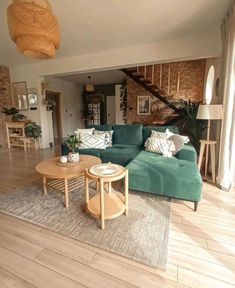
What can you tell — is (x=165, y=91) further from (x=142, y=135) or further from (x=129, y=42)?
(x=142, y=135)

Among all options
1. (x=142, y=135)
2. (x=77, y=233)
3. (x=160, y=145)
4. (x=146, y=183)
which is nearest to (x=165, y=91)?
(x=142, y=135)

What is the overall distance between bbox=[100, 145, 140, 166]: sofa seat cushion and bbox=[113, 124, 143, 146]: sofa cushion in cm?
26

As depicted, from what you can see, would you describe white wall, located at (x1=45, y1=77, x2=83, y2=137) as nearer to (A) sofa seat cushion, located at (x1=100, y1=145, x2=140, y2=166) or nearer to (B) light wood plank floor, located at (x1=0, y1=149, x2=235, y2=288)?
(A) sofa seat cushion, located at (x1=100, y1=145, x2=140, y2=166)

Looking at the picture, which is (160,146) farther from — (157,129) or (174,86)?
(174,86)

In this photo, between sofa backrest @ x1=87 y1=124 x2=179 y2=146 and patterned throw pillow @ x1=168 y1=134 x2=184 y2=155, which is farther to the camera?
sofa backrest @ x1=87 y1=124 x2=179 y2=146

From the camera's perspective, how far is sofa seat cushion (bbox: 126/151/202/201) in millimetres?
1979

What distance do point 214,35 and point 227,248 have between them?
11.7 ft

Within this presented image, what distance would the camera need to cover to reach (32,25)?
5.22 ft

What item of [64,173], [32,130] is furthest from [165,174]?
[32,130]

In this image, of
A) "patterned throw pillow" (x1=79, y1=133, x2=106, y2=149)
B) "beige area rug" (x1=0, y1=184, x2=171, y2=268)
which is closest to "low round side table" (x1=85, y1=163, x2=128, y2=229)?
"beige area rug" (x1=0, y1=184, x2=171, y2=268)

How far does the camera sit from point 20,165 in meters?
3.85

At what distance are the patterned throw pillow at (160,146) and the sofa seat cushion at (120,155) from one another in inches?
11.8

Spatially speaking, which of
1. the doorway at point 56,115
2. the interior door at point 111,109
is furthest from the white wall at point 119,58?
the interior door at point 111,109

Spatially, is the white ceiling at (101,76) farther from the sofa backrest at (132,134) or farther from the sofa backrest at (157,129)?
the sofa backrest at (157,129)
